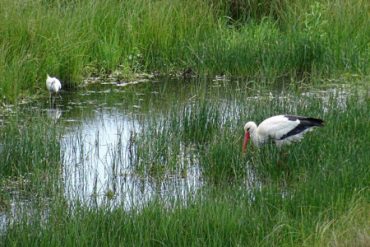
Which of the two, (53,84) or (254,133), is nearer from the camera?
(254,133)

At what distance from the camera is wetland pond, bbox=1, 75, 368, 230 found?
28.0 feet

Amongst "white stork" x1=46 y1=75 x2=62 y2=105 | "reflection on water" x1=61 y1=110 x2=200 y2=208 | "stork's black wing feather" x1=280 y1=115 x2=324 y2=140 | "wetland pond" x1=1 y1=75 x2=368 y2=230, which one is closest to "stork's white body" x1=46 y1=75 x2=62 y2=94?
"white stork" x1=46 y1=75 x2=62 y2=105

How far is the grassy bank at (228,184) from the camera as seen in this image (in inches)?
270

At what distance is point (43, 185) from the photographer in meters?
8.17

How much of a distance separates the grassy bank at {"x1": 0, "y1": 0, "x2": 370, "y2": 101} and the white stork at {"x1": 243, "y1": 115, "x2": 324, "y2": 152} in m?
2.51

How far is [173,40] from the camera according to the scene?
44.9 ft

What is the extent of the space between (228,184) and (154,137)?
1.21 meters

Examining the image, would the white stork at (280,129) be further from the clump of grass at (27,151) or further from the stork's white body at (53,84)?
the stork's white body at (53,84)

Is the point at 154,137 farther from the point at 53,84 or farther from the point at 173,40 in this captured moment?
the point at 173,40

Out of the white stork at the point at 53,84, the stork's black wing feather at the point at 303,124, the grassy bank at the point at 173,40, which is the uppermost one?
the grassy bank at the point at 173,40

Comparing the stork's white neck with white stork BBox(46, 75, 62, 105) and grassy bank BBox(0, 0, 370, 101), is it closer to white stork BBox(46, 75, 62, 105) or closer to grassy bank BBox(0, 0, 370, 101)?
grassy bank BBox(0, 0, 370, 101)

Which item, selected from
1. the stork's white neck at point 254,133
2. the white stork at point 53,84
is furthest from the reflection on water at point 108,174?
the white stork at point 53,84

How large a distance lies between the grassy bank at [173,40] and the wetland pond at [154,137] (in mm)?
480

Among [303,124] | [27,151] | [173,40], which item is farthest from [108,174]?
[173,40]
